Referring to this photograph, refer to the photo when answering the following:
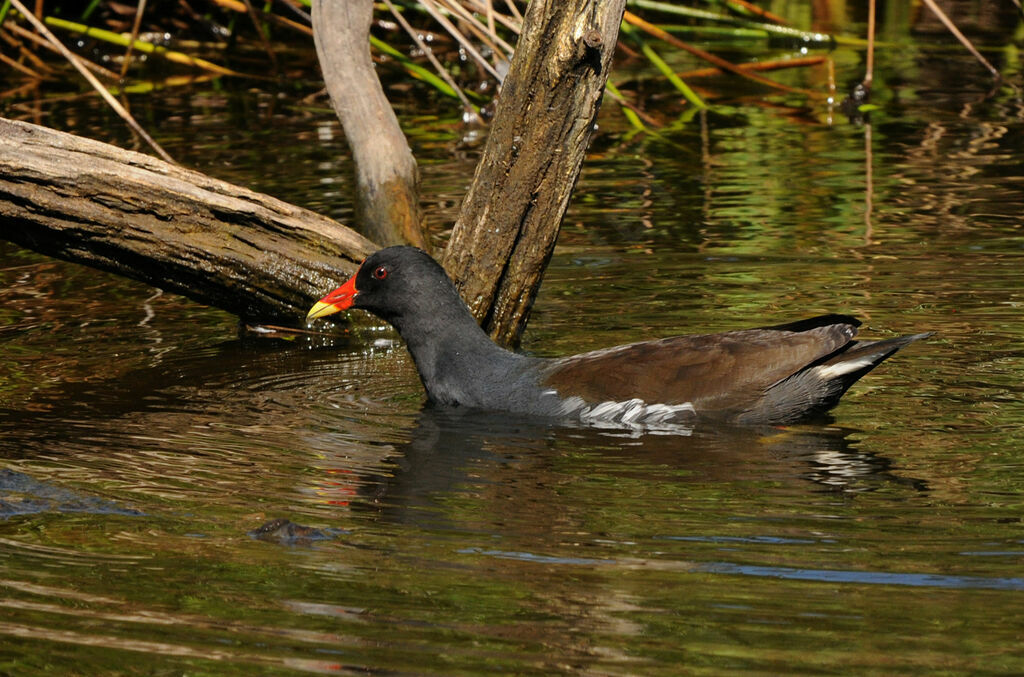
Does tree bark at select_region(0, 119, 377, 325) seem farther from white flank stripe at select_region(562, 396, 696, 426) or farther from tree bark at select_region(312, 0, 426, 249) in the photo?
white flank stripe at select_region(562, 396, 696, 426)

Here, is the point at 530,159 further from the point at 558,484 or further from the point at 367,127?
the point at 558,484

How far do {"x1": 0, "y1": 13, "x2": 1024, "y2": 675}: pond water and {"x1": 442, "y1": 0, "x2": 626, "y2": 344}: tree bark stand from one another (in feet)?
1.27

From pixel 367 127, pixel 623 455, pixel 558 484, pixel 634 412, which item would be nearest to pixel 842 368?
pixel 634 412

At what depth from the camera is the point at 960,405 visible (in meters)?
5.23

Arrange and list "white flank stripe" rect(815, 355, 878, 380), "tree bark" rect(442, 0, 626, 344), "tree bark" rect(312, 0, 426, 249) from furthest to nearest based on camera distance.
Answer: "tree bark" rect(312, 0, 426, 249) < "tree bark" rect(442, 0, 626, 344) < "white flank stripe" rect(815, 355, 878, 380)

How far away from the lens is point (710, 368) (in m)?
5.30

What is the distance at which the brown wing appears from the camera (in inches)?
207

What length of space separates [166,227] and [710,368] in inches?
95.9

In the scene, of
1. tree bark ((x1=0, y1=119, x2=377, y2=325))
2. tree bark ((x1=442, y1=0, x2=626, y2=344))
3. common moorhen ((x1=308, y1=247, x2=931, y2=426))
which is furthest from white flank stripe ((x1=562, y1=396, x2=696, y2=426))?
tree bark ((x1=0, y1=119, x2=377, y2=325))

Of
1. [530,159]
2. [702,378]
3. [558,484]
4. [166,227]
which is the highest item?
[530,159]

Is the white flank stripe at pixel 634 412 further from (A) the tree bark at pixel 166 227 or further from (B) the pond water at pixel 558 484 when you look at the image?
(A) the tree bark at pixel 166 227

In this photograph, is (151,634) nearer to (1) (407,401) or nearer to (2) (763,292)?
(1) (407,401)

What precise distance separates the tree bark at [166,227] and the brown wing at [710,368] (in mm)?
1683

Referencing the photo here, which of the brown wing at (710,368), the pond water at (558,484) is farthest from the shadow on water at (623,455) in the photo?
the brown wing at (710,368)
